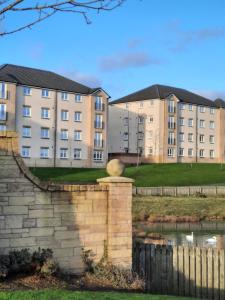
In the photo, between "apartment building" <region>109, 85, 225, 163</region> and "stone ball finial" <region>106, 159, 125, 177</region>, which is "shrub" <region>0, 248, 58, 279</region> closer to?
"stone ball finial" <region>106, 159, 125, 177</region>

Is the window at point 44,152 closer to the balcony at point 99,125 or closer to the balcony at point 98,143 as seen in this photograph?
the balcony at point 98,143

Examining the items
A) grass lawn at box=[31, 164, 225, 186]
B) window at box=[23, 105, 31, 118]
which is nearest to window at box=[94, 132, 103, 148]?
grass lawn at box=[31, 164, 225, 186]

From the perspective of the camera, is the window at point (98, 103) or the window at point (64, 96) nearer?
the window at point (64, 96)

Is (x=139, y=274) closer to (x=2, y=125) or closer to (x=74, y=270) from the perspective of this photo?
(x=74, y=270)

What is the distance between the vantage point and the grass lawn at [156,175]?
6238cm

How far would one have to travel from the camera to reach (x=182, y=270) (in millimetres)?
14258

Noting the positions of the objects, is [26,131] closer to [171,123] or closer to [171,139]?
[171,139]

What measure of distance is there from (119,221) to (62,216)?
165 cm

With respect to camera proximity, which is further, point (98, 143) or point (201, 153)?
point (201, 153)

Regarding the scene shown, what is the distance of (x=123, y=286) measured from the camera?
12.6m

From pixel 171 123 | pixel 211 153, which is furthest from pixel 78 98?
pixel 211 153

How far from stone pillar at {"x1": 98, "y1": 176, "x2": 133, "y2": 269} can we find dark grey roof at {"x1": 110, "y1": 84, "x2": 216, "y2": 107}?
79.5 meters

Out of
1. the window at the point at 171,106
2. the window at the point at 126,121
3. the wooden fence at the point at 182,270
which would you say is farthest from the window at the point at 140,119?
the wooden fence at the point at 182,270

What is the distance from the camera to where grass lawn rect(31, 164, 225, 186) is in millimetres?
62375
